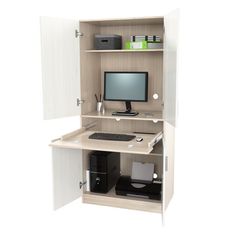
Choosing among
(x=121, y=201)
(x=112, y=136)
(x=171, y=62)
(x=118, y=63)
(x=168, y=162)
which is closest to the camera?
(x=171, y=62)

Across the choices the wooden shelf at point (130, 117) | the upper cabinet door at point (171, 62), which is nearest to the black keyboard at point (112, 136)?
the wooden shelf at point (130, 117)

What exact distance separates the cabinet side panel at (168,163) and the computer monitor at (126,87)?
0.42 m

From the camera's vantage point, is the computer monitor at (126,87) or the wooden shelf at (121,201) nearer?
the wooden shelf at (121,201)

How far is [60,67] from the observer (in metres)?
3.60

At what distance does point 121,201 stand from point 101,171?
0.38m

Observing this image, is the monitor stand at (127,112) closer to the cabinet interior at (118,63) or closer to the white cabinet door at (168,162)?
the cabinet interior at (118,63)

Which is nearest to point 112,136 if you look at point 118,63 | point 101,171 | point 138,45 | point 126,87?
point 101,171

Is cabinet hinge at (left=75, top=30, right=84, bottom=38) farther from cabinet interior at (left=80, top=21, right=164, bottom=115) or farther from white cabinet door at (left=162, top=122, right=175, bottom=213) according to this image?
white cabinet door at (left=162, top=122, right=175, bottom=213)

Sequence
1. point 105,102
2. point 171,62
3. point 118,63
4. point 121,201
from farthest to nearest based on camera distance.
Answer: point 105,102, point 118,63, point 121,201, point 171,62

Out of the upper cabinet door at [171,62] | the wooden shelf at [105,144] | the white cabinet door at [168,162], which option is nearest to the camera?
the upper cabinet door at [171,62]

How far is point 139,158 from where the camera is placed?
13.9 feet

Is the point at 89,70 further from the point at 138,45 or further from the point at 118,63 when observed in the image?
the point at 138,45

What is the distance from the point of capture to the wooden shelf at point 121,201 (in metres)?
3.82

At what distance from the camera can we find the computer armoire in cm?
341
